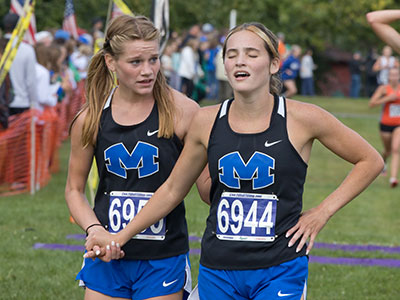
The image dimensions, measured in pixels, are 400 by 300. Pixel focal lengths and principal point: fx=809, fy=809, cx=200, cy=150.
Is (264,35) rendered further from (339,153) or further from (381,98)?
(381,98)

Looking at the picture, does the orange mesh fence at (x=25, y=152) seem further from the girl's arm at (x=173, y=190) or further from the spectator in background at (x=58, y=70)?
the girl's arm at (x=173, y=190)

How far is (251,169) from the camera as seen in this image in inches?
151

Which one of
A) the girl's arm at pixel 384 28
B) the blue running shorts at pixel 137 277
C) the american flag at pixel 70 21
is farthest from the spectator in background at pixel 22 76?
the american flag at pixel 70 21

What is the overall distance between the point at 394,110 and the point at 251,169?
11.8 meters

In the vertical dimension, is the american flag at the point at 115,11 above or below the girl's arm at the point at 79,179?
above

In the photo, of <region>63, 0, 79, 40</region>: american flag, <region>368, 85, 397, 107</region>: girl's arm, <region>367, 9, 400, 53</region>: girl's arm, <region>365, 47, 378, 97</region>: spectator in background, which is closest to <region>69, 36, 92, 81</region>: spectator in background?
<region>63, 0, 79, 40</region>: american flag

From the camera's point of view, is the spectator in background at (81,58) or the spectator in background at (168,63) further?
the spectator in background at (168,63)

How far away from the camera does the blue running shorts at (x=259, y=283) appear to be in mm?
3814

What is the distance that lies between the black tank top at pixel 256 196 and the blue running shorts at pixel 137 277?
0.50 meters

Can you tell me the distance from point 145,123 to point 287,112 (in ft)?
2.70

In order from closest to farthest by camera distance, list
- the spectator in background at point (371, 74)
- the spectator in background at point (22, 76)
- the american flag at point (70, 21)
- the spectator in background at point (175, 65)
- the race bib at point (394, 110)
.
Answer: the spectator in background at point (22, 76) < the race bib at point (394, 110) < the american flag at point (70, 21) < the spectator in background at point (175, 65) < the spectator in background at point (371, 74)

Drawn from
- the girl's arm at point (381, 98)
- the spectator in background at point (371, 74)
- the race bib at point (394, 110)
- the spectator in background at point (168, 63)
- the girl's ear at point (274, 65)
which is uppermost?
the girl's ear at point (274, 65)

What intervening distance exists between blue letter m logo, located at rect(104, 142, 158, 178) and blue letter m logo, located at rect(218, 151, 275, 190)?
0.57 metres

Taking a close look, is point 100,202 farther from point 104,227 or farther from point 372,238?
point 372,238
